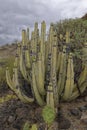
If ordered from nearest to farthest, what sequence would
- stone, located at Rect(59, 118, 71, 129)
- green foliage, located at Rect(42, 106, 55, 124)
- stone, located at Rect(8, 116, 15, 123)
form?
green foliage, located at Rect(42, 106, 55, 124) < stone, located at Rect(59, 118, 71, 129) < stone, located at Rect(8, 116, 15, 123)

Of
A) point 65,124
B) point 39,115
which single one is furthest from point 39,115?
point 65,124

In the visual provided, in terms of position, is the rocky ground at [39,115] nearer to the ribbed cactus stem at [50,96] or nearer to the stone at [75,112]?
the stone at [75,112]

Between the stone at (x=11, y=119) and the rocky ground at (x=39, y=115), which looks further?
the stone at (x=11, y=119)

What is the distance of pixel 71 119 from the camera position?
667cm

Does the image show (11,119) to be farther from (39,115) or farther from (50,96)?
(50,96)

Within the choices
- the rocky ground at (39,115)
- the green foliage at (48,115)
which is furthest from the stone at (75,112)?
the green foliage at (48,115)

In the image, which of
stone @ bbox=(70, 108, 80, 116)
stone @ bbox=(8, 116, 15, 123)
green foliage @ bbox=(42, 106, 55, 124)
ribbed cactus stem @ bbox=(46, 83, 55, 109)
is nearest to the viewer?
green foliage @ bbox=(42, 106, 55, 124)

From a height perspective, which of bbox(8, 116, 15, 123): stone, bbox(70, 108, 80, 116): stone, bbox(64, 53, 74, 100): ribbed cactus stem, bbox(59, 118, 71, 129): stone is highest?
bbox(64, 53, 74, 100): ribbed cactus stem

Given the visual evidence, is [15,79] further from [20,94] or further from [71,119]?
[71,119]

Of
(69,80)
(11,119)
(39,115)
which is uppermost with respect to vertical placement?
(69,80)

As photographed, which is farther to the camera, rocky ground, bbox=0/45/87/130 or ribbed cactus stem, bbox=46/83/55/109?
rocky ground, bbox=0/45/87/130

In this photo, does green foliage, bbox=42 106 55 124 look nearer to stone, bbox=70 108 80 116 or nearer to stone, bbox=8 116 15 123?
stone, bbox=70 108 80 116

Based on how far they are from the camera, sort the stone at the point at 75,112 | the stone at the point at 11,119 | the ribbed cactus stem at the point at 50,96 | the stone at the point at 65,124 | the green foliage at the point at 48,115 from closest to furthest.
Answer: the green foliage at the point at 48,115 → the ribbed cactus stem at the point at 50,96 → the stone at the point at 65,124 → the stone at the point at 75,112 → the stone at the point at 11,119

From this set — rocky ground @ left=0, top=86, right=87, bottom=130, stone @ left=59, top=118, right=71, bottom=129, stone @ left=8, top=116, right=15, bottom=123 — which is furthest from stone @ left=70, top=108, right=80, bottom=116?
stone @ left=8, top=116, right=15, bottom=123
